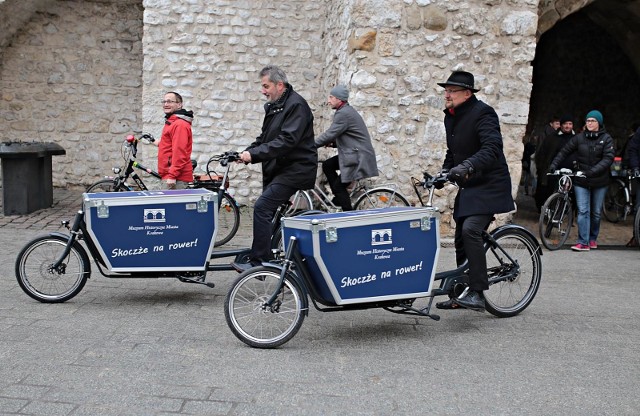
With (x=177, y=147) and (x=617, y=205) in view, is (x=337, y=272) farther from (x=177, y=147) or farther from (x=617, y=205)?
(x=617, y=205)

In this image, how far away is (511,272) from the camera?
17.5 ft

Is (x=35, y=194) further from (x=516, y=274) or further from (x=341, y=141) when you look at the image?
(x=516, y=274)

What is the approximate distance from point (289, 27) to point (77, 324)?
304 inches

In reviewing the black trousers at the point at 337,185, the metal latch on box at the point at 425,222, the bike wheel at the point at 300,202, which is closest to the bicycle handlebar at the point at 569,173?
the black trousers at the point at 337,185

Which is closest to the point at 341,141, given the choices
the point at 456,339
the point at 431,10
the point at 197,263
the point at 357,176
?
the point at 357,176

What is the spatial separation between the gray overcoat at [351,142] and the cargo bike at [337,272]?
343 centimetres

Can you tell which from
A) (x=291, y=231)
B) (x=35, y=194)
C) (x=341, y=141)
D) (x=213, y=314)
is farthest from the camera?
(x=35, y=194)

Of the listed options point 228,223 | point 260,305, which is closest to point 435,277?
point 260,305

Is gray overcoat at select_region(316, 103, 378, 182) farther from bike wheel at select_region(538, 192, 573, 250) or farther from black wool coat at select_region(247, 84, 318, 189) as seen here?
black wool coat at select_region(247, 84, 318, 189)

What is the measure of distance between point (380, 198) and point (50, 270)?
452 centimetres

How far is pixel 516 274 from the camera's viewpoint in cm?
534

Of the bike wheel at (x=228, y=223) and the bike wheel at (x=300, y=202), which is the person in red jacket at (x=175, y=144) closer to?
the bike wheel at (x=228, y=223)

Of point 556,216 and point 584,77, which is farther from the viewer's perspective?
point 584,77

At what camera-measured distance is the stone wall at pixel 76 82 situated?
484 inches
